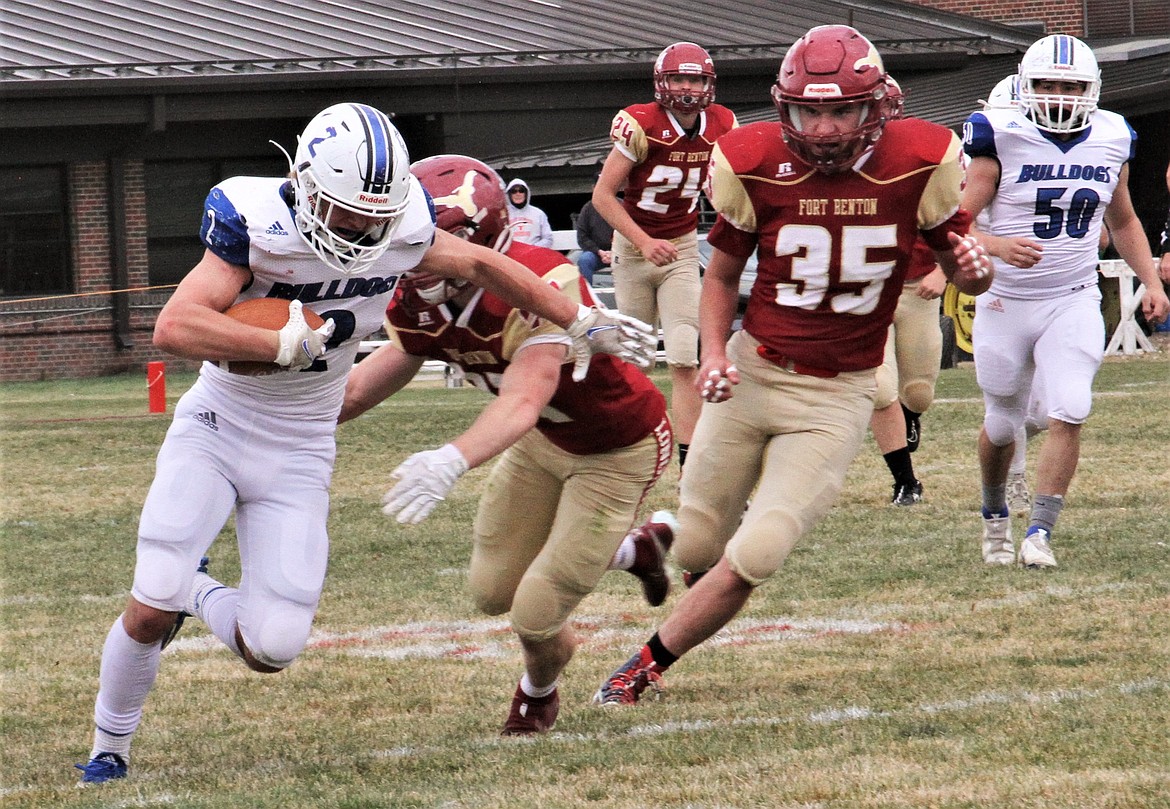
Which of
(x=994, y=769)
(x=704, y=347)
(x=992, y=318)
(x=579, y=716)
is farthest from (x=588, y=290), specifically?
(x=992, y=318)

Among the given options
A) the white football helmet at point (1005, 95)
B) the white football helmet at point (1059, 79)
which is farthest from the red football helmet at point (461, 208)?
the white football helmet at point (1005, 95)

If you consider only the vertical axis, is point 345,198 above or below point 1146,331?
above

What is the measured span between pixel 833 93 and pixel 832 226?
1.20 feet

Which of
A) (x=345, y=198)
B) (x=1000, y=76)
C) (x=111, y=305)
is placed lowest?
(x=111, y=305)

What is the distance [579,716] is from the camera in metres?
4.41

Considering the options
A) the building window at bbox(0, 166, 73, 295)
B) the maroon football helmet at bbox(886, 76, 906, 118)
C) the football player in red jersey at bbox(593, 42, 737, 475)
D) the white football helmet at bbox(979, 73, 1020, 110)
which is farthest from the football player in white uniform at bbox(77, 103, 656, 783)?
the building window at bbox(0, 166, 73, 295)

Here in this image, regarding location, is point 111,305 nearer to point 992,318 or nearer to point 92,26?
point 92,26

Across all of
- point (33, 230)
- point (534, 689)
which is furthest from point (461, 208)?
point (33, 230)

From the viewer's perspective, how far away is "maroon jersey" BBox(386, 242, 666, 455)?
4.11 meters

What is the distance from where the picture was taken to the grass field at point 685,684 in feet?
11.8

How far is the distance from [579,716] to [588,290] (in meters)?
1.12

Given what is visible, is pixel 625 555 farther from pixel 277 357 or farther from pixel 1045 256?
pixel 1045 256

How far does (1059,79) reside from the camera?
616cm

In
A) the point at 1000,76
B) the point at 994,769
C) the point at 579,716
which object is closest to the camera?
the point at 994,769
